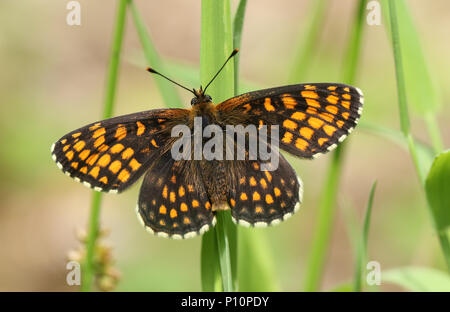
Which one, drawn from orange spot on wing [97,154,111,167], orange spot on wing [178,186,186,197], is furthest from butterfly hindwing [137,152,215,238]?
orange spot on wing [97,154,111,167]

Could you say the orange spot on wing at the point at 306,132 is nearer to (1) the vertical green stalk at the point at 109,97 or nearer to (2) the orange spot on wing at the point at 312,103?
(2) the orange spot on wing at the point at 312,103

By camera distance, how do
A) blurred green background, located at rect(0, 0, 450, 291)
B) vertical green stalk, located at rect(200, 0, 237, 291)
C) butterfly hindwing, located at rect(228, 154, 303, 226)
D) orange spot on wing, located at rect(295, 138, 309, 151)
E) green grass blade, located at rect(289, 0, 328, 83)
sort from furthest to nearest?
blurred green background, located at rect(0, 0, 450, 291) → green grass blade, located at rect(289, 0, 328, 83) → orange spot on wing, located at rect(295, 138, 309, 151) → butterfly hindwing, located at rect(228, 154, 303, 226) → vertical green stalk, located at rect(200, 0, 237, 291)

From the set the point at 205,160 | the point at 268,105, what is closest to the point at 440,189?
the point at 268,105

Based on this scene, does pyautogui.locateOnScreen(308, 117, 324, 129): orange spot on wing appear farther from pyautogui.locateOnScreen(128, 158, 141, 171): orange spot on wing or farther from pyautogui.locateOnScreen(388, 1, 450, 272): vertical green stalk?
pyautogui.locateOnScreen(128, 158, 141, 171): orange spot on wing

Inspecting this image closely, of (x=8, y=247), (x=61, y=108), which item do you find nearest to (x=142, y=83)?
(x=61, y=108)

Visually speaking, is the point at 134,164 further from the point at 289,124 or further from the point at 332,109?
the point at 332,109
